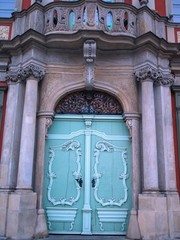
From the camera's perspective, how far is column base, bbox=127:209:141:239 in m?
5.53

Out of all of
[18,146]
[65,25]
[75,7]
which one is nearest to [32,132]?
[18,146]

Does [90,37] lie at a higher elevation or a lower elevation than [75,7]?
lower

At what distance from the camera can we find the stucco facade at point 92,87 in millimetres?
5664

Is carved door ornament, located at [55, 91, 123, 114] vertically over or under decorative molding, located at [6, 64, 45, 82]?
under

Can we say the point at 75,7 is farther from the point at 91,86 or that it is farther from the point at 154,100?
the point at 154,100

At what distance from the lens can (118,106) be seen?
22.1ft

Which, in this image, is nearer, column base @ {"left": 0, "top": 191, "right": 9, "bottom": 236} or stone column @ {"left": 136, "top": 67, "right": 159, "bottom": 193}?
column base @ {"left": 0, "top": 191, "right": 9, "bottom": 236}

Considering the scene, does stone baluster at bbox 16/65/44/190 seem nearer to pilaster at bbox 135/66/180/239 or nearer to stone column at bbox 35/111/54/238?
stone column at bbox 35/111/54/238

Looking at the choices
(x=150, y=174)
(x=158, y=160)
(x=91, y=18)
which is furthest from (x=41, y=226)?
(x=91, y=18)

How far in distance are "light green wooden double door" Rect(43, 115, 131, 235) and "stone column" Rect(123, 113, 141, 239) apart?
0.28 m

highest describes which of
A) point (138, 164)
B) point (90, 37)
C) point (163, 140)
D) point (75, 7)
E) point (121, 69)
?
point (75, 7)

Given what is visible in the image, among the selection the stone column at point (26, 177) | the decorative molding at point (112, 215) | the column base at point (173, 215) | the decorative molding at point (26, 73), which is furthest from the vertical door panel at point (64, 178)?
the column base at point (173, 215)

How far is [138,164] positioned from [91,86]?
2044mm

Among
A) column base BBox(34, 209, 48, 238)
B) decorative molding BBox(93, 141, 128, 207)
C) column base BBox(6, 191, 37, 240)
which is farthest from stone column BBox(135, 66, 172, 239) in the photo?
column base BBox(6, 191, 37, 240)
